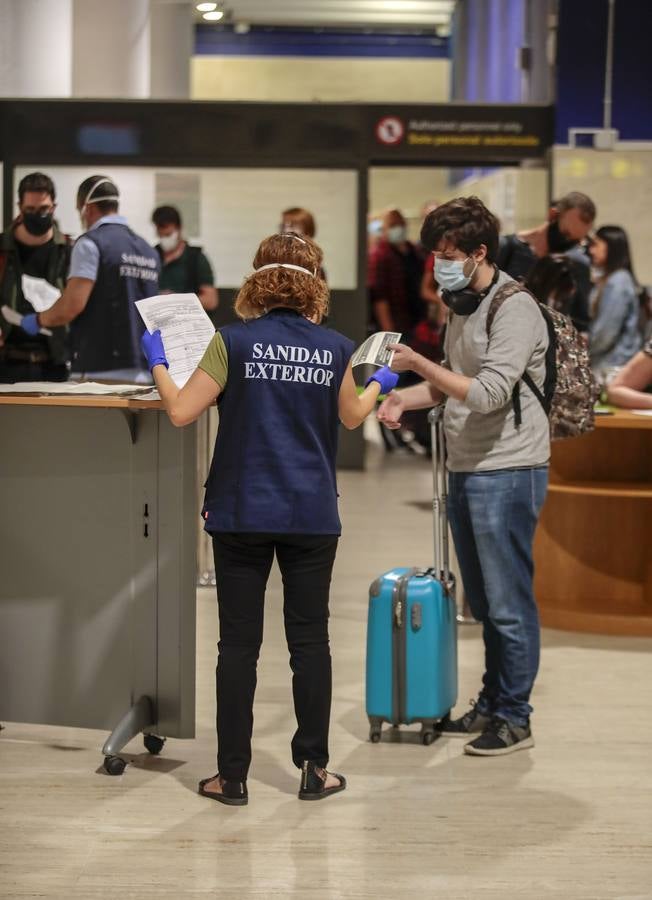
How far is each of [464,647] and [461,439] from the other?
1.68 m

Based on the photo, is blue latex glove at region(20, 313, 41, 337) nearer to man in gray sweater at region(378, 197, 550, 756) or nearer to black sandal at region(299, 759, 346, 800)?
man in gray sweater at region(378, 197, 550, 756)

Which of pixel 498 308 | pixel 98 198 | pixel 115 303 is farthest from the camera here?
pixel 115 303

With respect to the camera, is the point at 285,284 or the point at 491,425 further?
the point at 491,425

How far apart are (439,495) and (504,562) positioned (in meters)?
0.39

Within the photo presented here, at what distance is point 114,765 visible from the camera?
13.2ft

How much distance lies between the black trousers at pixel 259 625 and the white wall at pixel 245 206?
6.81 meters

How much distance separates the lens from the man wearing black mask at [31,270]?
6.20 m

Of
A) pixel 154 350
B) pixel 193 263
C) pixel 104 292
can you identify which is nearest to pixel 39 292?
pixel 104 292

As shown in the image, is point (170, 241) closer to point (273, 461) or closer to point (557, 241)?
point (557, 241)

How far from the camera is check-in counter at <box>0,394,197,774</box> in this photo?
4.06 m

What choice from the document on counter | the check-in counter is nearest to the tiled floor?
the check-in counter

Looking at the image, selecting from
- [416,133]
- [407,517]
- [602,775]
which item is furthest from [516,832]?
[416,133]

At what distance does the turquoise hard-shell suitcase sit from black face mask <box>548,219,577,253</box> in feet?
7.74

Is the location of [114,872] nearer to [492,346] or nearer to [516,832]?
[516,832]
